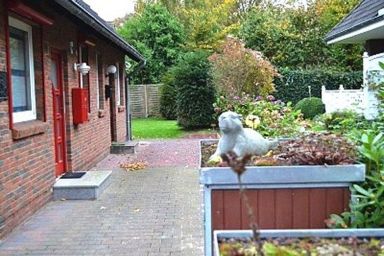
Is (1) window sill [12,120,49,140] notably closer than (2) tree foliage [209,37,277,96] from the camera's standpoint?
Yes

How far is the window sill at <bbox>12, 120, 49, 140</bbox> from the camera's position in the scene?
18.9 ft

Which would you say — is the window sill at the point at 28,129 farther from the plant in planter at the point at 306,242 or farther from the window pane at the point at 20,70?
the plant in planter at the point at 306,242

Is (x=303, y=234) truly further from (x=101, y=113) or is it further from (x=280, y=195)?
(x=101, y=113)

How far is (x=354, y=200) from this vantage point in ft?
11.5

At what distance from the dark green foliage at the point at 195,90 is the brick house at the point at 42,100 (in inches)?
260

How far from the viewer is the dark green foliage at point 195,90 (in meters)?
17.4

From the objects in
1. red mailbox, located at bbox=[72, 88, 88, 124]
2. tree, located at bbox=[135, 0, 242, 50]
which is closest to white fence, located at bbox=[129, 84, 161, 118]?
tree, located at bbox=[135, 0, 242, 50]

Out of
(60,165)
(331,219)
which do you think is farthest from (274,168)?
(60,165)

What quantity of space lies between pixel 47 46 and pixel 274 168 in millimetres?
4879

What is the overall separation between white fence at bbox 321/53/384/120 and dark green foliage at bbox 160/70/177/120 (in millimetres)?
7521

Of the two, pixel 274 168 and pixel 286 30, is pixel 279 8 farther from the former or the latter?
pixel 274 168

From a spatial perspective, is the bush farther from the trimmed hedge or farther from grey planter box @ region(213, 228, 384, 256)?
grey planter box @ region(213, 228, 384, 256)

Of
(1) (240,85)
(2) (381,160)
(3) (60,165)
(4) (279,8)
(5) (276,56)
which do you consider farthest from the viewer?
(4) (279,8)

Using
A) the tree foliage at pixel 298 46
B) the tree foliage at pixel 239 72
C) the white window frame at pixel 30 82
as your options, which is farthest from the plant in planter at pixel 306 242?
the tree foliage at pixel 298 46
